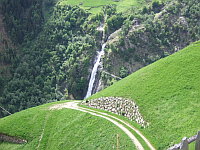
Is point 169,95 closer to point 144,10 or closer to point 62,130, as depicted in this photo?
point 62,130

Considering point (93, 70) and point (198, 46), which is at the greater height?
point (198, 46)

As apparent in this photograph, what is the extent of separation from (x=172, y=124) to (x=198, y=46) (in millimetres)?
29330

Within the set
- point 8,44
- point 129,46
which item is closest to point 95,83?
point 129,46

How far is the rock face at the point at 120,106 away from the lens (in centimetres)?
5040

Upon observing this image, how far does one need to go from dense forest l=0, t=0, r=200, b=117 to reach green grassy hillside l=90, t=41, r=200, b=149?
53.2 meters

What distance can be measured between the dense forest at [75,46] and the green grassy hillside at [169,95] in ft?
175

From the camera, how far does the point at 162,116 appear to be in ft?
149

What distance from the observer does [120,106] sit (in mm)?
56250

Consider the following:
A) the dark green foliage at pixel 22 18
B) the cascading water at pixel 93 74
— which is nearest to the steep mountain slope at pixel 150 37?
the cascading water at pixel 93 74

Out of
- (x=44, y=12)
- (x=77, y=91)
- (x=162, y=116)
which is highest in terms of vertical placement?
(x=44, y=12)

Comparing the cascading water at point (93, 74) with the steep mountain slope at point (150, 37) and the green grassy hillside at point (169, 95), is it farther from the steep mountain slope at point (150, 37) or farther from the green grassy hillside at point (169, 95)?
the green grassy hillside at point (169, 95)

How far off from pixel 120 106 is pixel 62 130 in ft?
52.4

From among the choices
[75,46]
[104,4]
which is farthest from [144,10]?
[75,46]

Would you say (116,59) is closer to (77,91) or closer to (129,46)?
(129,46)
